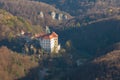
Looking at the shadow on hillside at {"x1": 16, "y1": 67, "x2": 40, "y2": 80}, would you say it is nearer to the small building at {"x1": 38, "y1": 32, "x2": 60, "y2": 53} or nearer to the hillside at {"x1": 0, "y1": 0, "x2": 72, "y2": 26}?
the small building at {"x1": 38, "y1": 32, "x2": 60, "y2": 53}

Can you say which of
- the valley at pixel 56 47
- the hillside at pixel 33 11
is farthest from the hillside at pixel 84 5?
the valley at pixel 56 47

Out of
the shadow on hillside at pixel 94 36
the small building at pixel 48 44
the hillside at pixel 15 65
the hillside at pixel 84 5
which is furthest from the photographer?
the hillside at pixel 84 5

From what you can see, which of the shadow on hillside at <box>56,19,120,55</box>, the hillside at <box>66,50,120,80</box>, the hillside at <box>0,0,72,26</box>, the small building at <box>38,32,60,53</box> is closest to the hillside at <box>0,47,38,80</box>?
the hillside at <box>66,50,120,80</box>

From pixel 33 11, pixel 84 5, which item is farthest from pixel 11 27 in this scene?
pixel 84 5

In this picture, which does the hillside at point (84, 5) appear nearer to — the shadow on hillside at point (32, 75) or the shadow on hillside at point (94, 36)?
the shadow on hillside at point (94, 36)

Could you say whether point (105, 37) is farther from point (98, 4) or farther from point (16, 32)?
point (98, 4)
